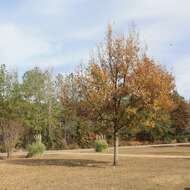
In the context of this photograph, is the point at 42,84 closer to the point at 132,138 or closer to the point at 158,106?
the point at 132,138

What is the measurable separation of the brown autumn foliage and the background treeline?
51mm

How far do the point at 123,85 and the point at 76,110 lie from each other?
10.1 feet

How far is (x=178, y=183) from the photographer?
1644 centimetres

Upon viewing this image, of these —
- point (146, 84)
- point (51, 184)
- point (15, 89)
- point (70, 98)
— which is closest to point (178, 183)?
point (51, 184)

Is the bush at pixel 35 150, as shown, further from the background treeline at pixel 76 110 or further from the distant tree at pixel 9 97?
the distant tree at pixel 9 97

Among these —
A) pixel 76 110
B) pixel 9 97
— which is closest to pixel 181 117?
pixel 9 97

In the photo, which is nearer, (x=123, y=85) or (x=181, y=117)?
(x=123, y=85)

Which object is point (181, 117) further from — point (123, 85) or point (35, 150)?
point (123, 85)

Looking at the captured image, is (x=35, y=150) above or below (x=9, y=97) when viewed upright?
below

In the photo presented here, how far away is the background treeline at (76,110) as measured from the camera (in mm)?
25125

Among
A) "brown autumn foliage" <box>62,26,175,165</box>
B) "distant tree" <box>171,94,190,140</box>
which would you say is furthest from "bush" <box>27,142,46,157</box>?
"distant tree" <box>171,94,190,140</box>

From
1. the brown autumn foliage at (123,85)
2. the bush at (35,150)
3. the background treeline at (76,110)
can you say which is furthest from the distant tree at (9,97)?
the brown autumn foliage at (123,85)

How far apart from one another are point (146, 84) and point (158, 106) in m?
1.36

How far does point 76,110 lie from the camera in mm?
26359
